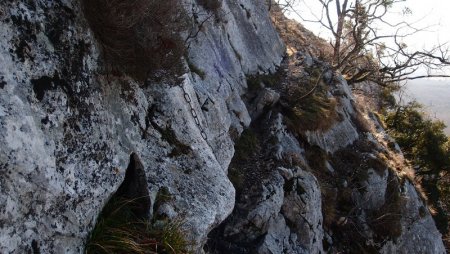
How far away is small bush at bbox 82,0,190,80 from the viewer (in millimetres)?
4332

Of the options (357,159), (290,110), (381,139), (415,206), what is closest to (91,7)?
(290,110)

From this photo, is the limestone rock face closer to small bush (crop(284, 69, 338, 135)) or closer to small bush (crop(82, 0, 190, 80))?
small bush (crop(82, 0, 190, 80))

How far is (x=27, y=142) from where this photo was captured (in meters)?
3.11

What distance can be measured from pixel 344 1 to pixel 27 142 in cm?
2081

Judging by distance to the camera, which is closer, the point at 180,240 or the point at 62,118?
the point at 62,118

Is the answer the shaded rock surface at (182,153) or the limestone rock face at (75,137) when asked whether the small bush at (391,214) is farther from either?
the limestone rock face at (75,137)

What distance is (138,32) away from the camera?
4727 mm

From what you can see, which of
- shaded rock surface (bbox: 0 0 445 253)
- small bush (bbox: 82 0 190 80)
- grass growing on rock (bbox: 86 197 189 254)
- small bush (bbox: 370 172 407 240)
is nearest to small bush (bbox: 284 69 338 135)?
shaded rock surface (bbox: 0 0 445 253)

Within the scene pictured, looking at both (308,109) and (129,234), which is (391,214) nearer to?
(308,109)

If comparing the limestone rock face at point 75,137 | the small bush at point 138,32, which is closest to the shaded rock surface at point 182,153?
the limestone rock face at point 75,137

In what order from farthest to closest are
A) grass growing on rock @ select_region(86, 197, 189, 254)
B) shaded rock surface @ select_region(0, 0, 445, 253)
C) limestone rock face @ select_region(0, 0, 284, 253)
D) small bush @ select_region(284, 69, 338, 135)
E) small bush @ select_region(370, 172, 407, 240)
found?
small bush @ select_region(370, 172, 407, 240) → small bush @ select_region(284, 69, 338, 135) → grass growing on rock @ select_region(86, 197, 189, 254) → shaded rock surface @ select_region(0, 0, 445, 253) → limestone rock face @ select_region(0, 0, 284, 253)

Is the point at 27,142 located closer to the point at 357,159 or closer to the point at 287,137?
the point at 287,137

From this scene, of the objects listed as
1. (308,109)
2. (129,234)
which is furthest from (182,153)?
(308,109)

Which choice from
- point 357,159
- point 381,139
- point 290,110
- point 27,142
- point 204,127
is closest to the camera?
point 27,142
